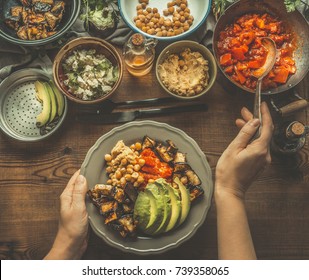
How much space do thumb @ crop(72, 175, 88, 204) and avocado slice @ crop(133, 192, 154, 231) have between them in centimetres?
24

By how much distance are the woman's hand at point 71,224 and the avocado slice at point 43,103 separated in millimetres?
370

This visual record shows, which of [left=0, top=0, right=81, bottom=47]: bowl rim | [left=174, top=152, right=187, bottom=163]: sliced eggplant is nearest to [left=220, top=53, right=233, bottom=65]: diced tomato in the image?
[left=174, top=152, right=187, bottom=163]: sliced eggplant

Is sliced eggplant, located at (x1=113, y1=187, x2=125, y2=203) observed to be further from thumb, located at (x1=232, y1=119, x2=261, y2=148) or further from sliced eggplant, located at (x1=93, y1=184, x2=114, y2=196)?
thumb, located at (x1=232, y1=119, x2=261, y2=148)

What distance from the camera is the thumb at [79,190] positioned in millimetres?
1971

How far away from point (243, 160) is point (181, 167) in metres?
0.31

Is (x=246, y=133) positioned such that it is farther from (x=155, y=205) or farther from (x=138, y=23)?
(x=138, y=23)

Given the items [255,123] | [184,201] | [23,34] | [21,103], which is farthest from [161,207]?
[23,34]

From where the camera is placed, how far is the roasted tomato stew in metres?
2.08

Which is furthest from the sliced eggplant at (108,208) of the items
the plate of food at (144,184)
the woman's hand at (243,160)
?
the woman's hand at (243,160)

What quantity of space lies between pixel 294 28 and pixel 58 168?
1324 mm

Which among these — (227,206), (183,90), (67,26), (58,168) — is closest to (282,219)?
(227,206)

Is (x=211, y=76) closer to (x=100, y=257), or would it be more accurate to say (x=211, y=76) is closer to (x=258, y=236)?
(x=258, y=236)

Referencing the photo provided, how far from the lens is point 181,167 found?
79.5 inches

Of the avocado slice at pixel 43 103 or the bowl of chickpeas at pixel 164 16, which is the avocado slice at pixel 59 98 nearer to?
the avocado slice at pixel 43 103
